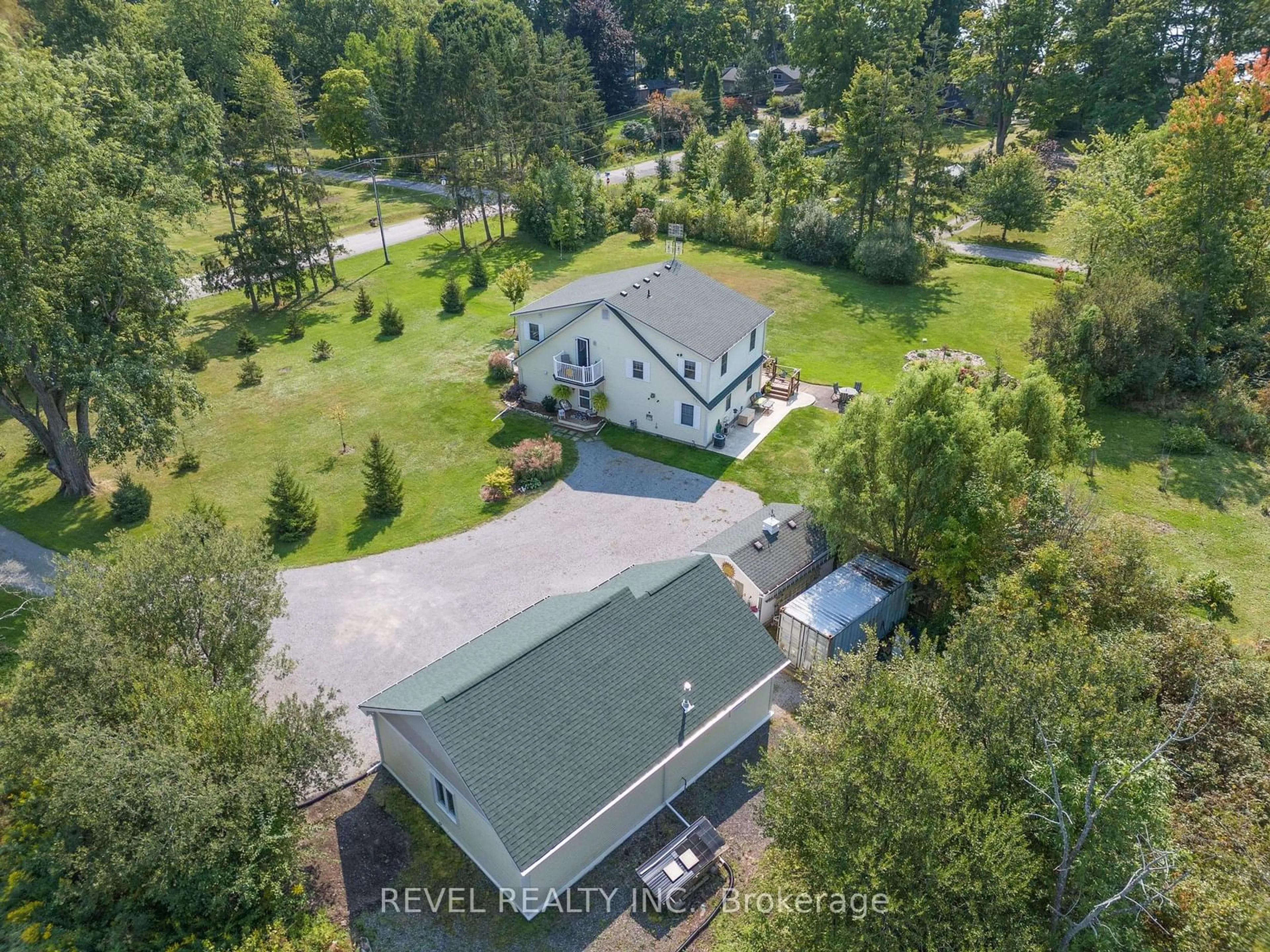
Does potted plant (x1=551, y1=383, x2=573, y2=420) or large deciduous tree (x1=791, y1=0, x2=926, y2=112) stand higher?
large deciduous tree (x1=791, y1=0, x2=926, y2=112)

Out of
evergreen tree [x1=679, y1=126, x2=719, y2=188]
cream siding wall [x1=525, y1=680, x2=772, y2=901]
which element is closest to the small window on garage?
cream siding wall [x1=525, y1=680, x2=772, y2=901]

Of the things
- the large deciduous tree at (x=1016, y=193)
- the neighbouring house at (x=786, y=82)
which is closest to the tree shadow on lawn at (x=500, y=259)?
the large deciduous tree at (x=1016, y=193)

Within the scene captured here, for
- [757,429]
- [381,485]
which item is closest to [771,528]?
[757,429]

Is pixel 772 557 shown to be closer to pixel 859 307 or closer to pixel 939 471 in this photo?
pixel 939 471

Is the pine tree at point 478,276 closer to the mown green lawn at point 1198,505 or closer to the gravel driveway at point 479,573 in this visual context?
the gravel driveway at point 479,573

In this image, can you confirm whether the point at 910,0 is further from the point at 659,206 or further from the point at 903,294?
the point at 903,294

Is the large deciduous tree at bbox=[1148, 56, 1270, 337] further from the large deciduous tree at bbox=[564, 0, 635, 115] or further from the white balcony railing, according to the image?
the large deciduous tree at bbox=[564, 0, 635, 115]
